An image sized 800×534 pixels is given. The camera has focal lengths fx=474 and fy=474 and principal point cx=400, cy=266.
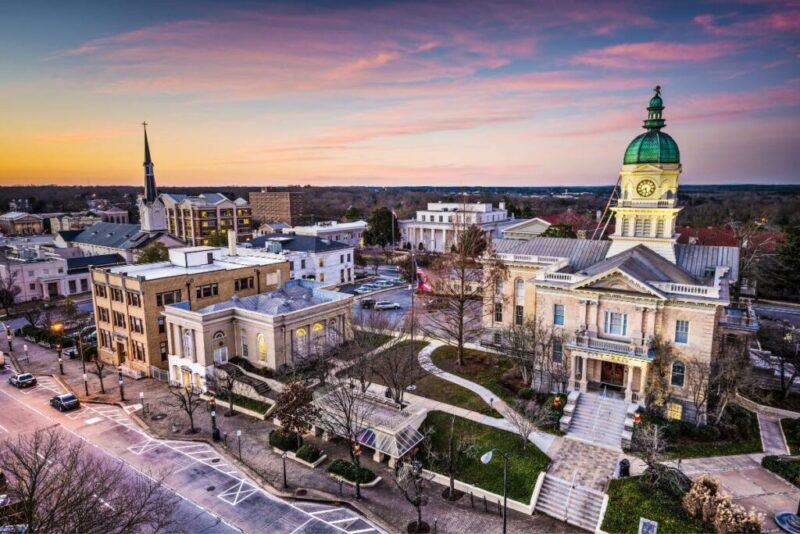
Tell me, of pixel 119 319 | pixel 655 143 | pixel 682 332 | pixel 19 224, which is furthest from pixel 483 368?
pixel 19 224

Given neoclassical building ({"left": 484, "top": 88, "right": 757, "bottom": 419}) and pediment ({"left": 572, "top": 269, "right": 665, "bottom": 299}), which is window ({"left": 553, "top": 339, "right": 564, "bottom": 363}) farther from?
pediment ({"left": 572, "top": 269, "right": 665, "bottom": 299})

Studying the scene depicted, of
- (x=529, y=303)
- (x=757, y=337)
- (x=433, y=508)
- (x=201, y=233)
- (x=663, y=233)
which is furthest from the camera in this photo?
(x=201, y=233)

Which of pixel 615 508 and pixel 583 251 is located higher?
pixel 583 251

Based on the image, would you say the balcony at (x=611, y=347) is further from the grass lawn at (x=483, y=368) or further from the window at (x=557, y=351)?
the grass lawn at (x=483, y=368)

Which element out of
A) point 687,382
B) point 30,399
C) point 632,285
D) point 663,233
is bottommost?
point 30,399

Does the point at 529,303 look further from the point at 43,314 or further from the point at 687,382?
the point at 43,314

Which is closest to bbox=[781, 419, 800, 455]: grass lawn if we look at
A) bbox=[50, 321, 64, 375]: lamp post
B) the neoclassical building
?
the neoclassical building

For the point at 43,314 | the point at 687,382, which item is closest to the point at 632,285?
the point at 687,382

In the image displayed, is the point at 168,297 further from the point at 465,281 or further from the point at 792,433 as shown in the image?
the point at 792,433

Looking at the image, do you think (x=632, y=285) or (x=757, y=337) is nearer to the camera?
(x=632, y=285)
